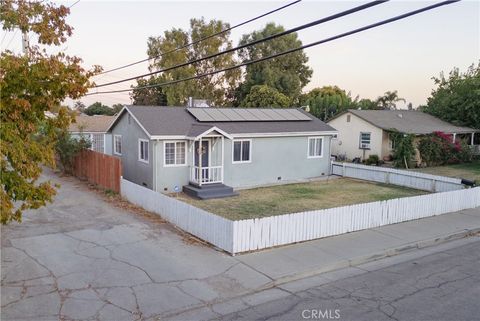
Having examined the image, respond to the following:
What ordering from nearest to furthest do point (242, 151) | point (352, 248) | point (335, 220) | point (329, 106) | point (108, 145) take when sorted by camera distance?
1. point (352, 248)
2. point (335, 220)
3. point (242, 151)
4. point (108, 145)
5. point (329, 106)

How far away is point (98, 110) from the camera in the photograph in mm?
83188

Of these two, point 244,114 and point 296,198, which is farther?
point 244,114

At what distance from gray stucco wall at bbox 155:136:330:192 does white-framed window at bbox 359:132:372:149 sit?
27.0 ft

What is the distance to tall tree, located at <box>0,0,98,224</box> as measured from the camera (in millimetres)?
→ 6297

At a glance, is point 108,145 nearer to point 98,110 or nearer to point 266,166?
point 266,166

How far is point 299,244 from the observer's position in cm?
1134

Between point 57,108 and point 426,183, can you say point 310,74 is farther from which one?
point 57,108

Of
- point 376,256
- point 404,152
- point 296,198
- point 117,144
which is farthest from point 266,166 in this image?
point 376,256

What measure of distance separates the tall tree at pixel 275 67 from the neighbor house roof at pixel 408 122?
1900 cm

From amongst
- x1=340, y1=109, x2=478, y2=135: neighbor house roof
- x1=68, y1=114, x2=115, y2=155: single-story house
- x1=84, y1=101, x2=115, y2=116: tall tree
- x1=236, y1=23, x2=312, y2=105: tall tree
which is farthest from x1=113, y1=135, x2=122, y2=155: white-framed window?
x1=84, y1=101, x2=115, y2=116: tall tree

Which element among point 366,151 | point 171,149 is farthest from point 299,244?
point 366,151

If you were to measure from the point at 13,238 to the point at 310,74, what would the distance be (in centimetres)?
5032

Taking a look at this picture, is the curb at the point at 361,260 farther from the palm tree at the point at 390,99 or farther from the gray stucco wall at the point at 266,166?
the palm tree at the point at 390,99

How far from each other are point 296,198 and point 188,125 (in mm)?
6404
